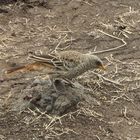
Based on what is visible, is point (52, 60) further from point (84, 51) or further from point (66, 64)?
point (84, 51)

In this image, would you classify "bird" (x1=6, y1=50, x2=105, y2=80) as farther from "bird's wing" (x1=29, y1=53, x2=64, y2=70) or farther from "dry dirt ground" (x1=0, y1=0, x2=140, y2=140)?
"dry dirt ground" (x1=0, y1=0, x2=140, y2=140)

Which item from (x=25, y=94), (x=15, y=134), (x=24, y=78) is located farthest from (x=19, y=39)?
(x=15, y=134)

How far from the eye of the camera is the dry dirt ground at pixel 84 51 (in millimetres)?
6299

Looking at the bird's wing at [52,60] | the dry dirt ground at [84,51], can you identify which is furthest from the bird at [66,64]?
the dry dirt ground at [84,51]

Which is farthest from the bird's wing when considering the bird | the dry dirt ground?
the dry dirt ground

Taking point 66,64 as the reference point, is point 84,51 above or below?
below

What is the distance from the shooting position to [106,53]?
8125 mm

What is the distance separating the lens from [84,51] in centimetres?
810

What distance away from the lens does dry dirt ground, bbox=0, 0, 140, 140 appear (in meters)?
6.30

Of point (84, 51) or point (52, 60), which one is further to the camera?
point (84, 51)

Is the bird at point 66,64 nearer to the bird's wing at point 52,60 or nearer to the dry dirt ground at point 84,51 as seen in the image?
the bird's wing at point 52,60

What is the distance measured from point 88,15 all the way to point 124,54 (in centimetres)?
141

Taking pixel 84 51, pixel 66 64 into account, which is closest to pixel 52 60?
pixel 66 64

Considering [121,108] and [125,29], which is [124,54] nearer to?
[125,29]
